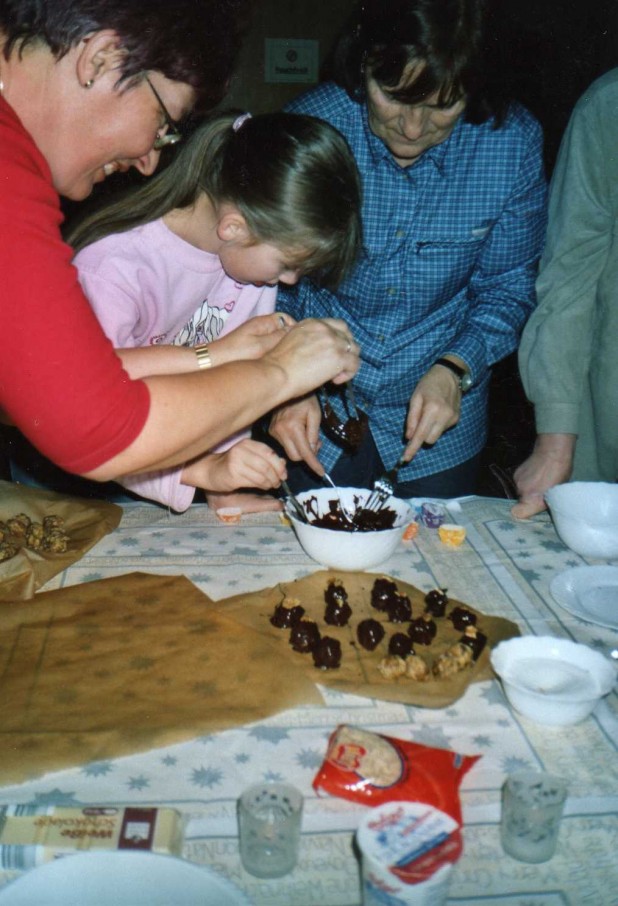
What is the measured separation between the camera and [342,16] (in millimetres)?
4262

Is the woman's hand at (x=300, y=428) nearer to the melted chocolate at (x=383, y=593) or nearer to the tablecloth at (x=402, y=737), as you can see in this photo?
the tablecloth at (x=402, y=737)

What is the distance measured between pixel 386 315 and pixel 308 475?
0.49 metres

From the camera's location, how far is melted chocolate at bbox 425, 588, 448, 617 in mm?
1379

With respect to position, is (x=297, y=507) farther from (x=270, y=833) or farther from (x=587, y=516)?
(x=270, y=833)

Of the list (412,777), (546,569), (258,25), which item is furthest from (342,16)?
(412,777)

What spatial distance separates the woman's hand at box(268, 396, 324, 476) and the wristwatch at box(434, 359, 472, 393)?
35 centimetres

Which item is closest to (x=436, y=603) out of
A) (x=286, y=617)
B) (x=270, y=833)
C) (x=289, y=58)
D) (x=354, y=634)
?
(x=354, y=634)

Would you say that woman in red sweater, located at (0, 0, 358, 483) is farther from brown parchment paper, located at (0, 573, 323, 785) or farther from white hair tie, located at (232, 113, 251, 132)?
white hair tie, located at (232, 113, 251, 132)

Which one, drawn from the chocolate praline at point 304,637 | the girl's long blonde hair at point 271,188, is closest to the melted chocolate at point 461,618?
the chocolate praline at point 304,637

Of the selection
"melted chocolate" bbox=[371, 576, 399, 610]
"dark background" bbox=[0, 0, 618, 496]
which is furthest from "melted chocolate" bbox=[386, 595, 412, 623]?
"dark background" bbox=[0, 0, 618, 496]

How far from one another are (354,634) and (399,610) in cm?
9

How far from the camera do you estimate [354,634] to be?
1332 millimetres

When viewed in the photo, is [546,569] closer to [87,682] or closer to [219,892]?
[87,682]

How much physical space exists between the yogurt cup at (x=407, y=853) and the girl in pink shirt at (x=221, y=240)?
2.99 feet
